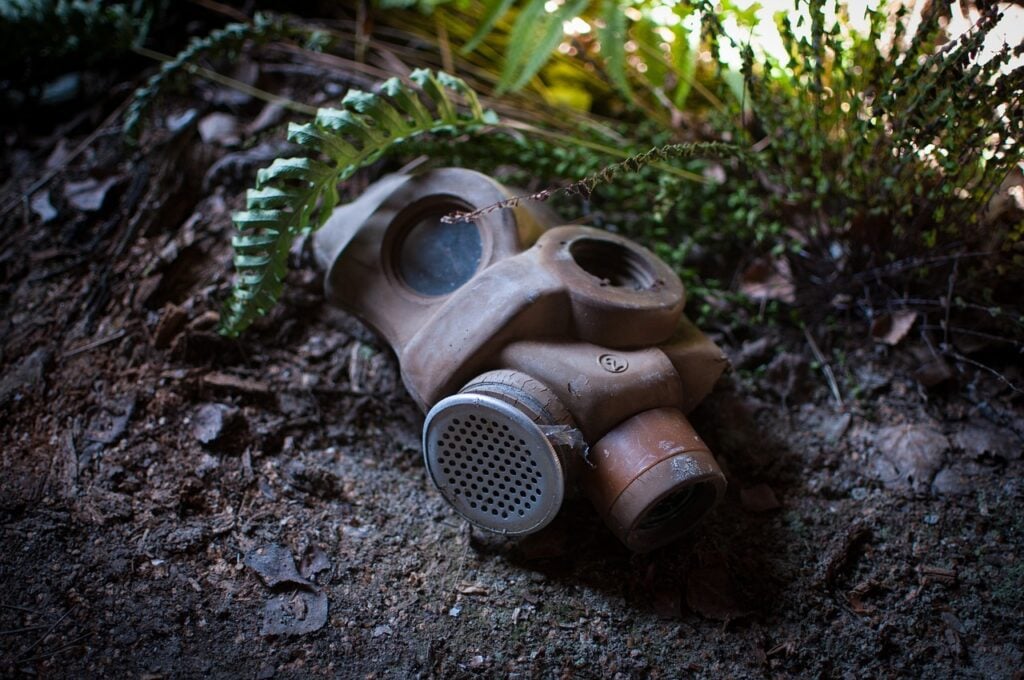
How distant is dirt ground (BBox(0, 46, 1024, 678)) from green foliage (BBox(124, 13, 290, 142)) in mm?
296

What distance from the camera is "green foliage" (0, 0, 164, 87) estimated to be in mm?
2219

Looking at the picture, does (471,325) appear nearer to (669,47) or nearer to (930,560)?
(930,560)

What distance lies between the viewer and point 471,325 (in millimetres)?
1581

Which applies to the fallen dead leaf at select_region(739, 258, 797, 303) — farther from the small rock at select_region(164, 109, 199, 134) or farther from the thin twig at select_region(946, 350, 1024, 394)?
the small rock at select_region(164, 109, 199, 134)

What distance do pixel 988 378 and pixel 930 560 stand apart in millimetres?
544

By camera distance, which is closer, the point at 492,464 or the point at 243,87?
the point at 492,464

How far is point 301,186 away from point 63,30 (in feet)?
3.79

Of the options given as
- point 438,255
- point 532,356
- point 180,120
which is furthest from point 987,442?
point 180,120

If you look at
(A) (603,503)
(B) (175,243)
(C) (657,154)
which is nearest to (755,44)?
(C) (657,154)

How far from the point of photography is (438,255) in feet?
5.87

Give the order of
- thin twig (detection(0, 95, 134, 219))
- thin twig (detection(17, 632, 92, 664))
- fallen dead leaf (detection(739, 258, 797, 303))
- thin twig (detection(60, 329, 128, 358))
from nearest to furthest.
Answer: thin twig (detection(17, 632, 92, 664)) < thin twig (detection(60, 329, 128, 358)) < fallen dead leaf (detection(739, 258, 797, 303)) < thin twig (detection(0, 95, 134, 219))

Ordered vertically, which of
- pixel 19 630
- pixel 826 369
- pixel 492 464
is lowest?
pixel 19 630

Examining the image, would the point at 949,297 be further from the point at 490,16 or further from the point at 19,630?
the point at 19,630

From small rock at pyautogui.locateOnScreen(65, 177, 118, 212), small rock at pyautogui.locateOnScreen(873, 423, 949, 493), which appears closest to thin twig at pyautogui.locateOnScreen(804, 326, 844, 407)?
small rock at pyautogui.locateOnScreen(873, 423, 949, 493)
